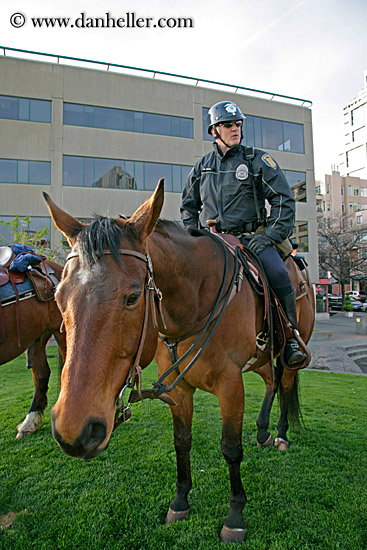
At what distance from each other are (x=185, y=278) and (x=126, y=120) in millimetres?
26363

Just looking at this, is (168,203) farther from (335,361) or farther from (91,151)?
(335,361)

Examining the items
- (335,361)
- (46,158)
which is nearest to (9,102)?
(46,158)

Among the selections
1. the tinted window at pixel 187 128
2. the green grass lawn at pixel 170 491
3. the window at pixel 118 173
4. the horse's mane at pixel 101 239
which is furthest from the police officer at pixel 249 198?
the tinted window at pixel 187 128

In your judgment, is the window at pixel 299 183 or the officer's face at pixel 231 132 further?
the window at pixel 299 183

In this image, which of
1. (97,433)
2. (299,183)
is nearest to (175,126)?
(299,183)

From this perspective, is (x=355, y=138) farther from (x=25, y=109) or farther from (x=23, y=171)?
(x=23, y=171)

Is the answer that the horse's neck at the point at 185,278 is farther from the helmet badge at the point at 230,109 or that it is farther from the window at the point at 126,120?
the window at the point at 126,120

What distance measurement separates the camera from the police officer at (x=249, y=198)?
11.0 feet

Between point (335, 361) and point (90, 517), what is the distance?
1131 centimetres

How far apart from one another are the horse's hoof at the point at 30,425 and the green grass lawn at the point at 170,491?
Answer: 0.10 metres

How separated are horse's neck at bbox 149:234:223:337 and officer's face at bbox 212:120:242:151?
4.52 feet

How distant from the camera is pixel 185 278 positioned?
236 cm

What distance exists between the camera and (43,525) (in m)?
2.94

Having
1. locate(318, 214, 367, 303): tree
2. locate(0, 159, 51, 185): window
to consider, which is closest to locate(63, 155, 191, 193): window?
locate(0, 159, 51, 185): window
